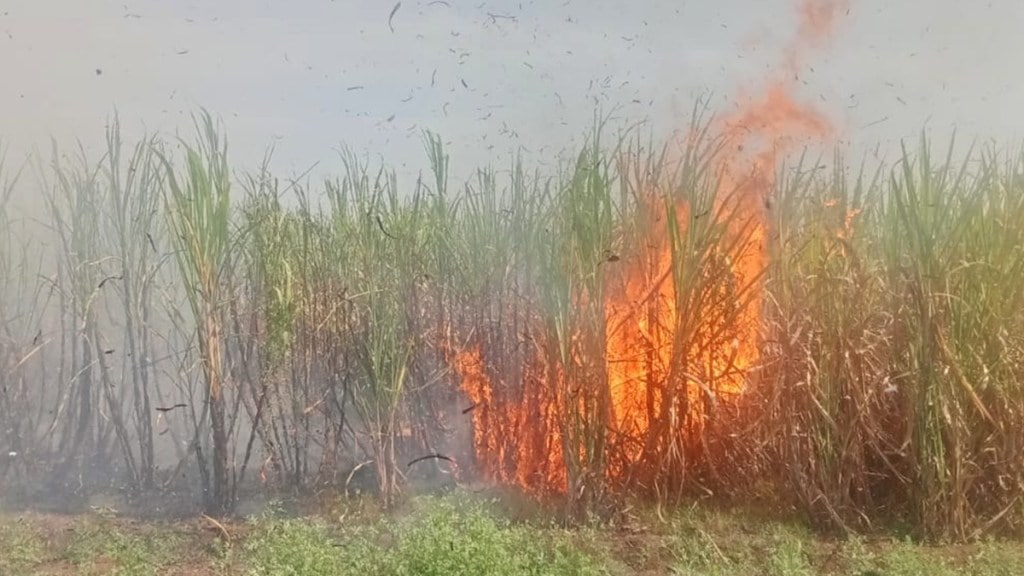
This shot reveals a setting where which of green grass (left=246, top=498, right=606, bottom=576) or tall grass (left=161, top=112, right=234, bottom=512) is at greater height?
tall grass (left=161, top=112, right=234, bottom=512)

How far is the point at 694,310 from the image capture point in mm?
3621

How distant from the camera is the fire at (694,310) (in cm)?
364

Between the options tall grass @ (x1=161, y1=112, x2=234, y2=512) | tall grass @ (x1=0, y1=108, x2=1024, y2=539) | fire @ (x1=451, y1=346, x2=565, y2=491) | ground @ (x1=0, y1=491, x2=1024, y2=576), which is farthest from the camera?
fire @ (x1=451, y1=346, x2=565, y2=491)

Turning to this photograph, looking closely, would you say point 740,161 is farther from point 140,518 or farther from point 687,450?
point 140,518

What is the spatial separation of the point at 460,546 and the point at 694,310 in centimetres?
140

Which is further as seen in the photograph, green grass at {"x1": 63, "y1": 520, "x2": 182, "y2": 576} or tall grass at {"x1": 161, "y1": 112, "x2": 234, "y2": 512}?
tall grass at {"x1": 161, "y1": 112, "x2": 234, "y2": 512}

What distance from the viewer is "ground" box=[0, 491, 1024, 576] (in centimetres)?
315

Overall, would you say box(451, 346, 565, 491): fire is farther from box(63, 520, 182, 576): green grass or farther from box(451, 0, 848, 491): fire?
box(63, 520, 182, 576): green grass

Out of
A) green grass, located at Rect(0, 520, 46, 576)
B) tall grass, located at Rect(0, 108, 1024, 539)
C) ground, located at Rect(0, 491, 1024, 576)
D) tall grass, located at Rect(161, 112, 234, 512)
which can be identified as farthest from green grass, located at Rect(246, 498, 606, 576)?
green grass, located at Rect(0, 520, 46, 576)

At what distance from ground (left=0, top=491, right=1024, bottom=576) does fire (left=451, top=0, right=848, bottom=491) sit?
0.32 m

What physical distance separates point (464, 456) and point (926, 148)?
8.01 ft

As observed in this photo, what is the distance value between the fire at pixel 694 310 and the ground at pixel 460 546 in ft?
1.06

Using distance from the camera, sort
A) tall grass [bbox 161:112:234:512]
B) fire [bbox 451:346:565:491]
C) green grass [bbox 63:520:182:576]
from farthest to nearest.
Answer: fire [bbox 451:346:565:491] → tall grass [bbox 161:112:234:512] → green grass [bbox 63:520:182:576]

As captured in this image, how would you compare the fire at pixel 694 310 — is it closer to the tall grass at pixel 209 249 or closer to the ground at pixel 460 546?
the ground at pixel 460 546
